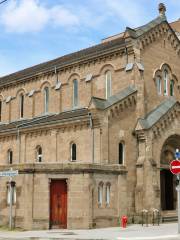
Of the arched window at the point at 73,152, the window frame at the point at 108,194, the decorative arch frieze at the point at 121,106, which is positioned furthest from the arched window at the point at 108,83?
the window frame at the point at 108,194

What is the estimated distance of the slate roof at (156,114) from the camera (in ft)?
111

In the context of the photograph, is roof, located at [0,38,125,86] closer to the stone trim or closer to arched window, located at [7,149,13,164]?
arched window, located at [7,149,13,164]

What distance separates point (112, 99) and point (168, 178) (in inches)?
389

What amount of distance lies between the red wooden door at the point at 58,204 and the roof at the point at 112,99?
680cm

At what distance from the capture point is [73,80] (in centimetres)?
4150

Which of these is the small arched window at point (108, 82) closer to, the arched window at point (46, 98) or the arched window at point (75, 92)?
the arched window at point (75, 92)

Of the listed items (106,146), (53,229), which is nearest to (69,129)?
(106,146)

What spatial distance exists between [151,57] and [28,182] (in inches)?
646

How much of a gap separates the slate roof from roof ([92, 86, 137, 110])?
90.6 inches

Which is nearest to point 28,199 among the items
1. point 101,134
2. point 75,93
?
point 101,134

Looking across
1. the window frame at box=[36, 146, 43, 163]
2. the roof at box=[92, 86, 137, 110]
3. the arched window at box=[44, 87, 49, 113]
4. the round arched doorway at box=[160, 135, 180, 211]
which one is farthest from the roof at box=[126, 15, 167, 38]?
the window frame at box=[36, 146, 43, 163]

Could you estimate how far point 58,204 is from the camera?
90.0 feet

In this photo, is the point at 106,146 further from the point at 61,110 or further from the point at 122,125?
the point at 61,110

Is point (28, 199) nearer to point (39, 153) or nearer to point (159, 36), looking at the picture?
point (39, 153)
